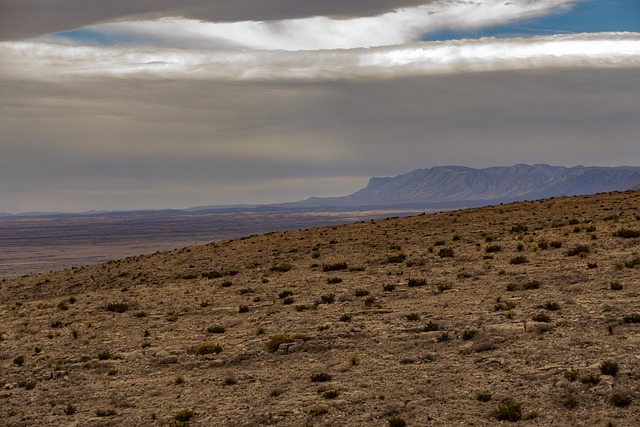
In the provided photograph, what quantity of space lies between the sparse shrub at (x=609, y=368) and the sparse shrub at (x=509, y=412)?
8.74ft

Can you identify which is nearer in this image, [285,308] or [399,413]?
[399,413]

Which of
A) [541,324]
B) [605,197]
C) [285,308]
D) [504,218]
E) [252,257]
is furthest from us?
[605,197]

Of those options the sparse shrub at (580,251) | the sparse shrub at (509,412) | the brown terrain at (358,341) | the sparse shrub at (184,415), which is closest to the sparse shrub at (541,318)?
the brown terrain at (358,341)

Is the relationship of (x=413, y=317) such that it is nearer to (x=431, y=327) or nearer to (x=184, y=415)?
(x=431, y=327)

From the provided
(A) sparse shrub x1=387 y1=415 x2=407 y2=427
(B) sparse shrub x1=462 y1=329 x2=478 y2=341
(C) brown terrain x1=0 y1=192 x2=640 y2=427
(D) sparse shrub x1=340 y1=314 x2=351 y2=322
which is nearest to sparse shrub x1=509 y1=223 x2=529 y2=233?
(C) brown terrain x1=0 y1=192 x2=640 y2=427

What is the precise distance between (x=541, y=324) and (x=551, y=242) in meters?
14.7

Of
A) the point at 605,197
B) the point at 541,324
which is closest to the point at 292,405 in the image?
the point at 541,324

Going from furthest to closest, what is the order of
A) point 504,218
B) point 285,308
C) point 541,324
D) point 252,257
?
point 504,218 → point 252,257 → point 285,308 → point 541,324

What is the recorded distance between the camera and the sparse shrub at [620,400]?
1561 cm

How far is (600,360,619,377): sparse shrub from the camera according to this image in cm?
1708

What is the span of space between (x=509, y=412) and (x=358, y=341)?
7361mm

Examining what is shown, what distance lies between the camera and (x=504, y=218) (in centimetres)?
4919

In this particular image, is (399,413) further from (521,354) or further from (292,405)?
(521,354)

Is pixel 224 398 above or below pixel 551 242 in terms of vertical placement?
below
